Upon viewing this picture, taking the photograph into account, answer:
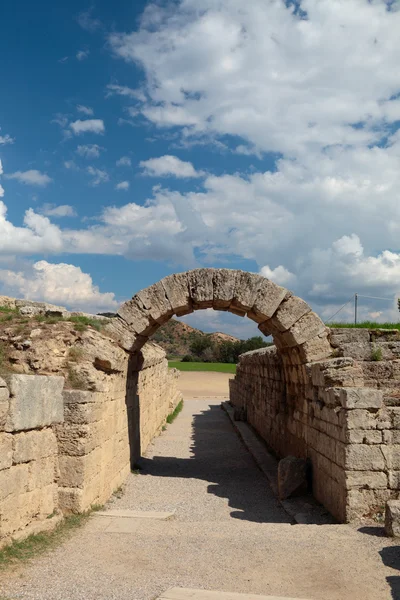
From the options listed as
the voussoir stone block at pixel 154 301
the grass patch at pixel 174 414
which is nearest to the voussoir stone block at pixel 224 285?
the voussoir stone block at pixel 154 301

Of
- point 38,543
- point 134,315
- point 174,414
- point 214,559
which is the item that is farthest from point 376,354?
point 174,414

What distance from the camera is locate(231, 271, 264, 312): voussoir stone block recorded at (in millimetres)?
9578

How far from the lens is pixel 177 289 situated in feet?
31.7

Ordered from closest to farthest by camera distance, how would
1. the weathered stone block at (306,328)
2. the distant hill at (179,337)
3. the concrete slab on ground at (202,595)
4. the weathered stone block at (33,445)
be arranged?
the concrete slab on ground at (202,595)
the weathered stone block at (33,445)
the weathered stone block at (306,328)
the distant hill at (179,337)

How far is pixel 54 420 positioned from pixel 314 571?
370 cm

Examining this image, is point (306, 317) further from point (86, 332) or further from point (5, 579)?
point (5, 579)

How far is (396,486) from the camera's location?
6.96 m

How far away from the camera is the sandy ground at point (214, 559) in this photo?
15.7 feet

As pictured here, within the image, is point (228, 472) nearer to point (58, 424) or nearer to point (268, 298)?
point (268, 298)

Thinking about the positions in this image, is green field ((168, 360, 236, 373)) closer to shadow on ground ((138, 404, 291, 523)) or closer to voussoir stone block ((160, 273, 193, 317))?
shadow on ground ((138, 404, 291, 523))

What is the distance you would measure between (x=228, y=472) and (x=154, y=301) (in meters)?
4.28

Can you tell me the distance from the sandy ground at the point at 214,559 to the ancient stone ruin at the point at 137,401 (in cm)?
66

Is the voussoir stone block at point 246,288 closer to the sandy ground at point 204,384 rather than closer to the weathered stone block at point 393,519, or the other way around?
the weathered stone block at point 393,519

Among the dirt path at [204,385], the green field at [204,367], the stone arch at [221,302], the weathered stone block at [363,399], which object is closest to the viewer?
the weathered stone block at [363,399]
